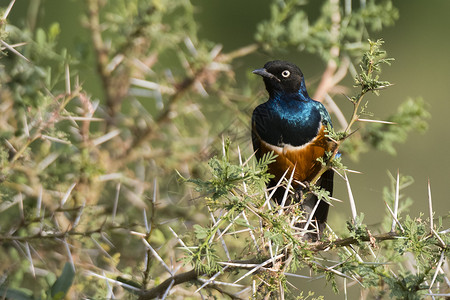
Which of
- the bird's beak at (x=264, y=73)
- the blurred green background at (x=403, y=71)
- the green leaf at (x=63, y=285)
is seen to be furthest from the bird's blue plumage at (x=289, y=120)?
the blurred green background at (x=403, y=71)

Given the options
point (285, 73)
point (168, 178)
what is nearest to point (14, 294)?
point (168, 178)

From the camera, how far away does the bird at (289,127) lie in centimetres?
304

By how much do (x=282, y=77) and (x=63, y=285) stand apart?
1673mm

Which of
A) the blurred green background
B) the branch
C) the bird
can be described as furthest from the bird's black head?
the blurred green background

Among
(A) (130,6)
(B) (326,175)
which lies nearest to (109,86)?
(A) (130,6)

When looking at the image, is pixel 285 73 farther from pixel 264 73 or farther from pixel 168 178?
pixel 168 178

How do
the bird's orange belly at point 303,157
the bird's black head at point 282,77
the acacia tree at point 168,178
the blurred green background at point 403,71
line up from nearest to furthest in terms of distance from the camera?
the acacia tree at point 168,178, the bird's orange belly at point 303,157, the bird's black head at point 282,77, the blurred green background at point 403,71

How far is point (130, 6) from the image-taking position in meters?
2.79

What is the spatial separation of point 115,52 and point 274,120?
2.68ft

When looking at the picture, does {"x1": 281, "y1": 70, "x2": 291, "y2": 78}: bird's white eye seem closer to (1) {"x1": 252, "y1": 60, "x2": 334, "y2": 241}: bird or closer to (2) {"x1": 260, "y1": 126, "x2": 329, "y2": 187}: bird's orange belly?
(1) {"x1": 252, "y1": 60, "x2": 334, "y2": 241}: bird

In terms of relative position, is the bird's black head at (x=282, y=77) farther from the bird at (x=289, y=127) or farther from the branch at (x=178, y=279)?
the branch at (x=178, y=279)

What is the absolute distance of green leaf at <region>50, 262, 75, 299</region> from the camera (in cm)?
186

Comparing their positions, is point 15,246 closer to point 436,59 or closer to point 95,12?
point 95,12

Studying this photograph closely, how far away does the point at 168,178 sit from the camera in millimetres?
2736
